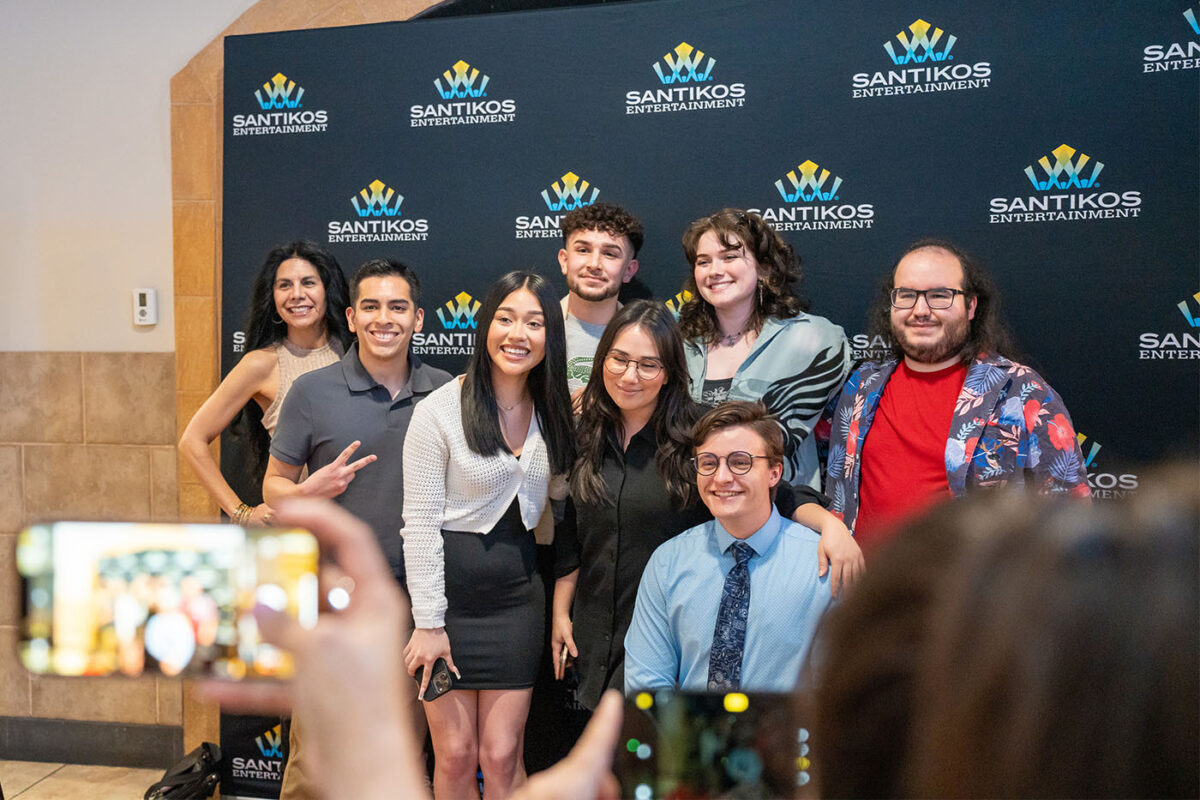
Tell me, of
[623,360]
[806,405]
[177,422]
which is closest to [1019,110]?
[806,405]

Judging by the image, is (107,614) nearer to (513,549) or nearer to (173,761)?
(513,549)

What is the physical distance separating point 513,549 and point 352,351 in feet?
2.85

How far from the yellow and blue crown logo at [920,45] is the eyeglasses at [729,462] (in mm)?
1569

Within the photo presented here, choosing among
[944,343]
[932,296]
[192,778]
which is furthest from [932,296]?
[192,778]

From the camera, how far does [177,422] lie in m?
3.82

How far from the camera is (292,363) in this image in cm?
331

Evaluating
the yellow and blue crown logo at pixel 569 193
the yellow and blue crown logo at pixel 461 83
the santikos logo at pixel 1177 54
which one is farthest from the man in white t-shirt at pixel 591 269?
the santikos logo at pixel 1177 54

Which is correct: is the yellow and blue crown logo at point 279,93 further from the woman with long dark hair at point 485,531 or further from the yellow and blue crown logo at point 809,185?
the yellow and blue crown logo at point 809,185

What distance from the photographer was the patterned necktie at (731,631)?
7.92 ft

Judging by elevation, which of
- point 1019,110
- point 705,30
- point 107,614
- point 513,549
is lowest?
point 513,549

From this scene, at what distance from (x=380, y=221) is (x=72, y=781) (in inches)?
102

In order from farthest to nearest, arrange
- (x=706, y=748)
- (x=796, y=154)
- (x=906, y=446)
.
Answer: (x=796, y=154) → (x=906, y=446) → (x=706, y=748)

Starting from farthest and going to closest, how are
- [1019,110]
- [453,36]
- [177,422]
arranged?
[177,422] → [453,36] → [1019,110]

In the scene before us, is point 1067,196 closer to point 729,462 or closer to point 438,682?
point 729,462
